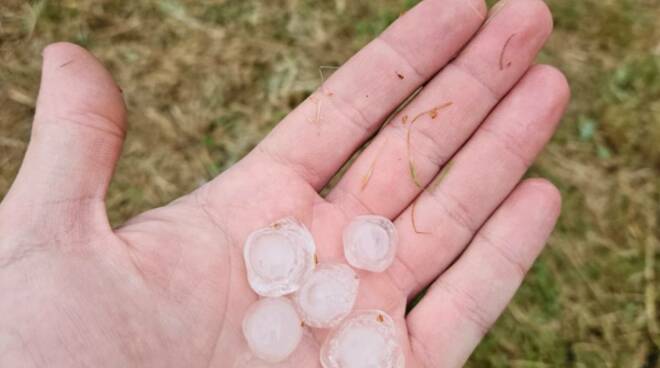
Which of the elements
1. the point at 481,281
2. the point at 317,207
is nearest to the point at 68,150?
the point at 317,207

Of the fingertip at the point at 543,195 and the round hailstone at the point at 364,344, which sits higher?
the fingertip at the point at 543,195

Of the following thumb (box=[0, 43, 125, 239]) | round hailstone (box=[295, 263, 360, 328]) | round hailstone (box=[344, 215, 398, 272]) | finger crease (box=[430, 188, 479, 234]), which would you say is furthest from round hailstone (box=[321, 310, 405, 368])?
thumb (box=[0, 43, 125, 239])

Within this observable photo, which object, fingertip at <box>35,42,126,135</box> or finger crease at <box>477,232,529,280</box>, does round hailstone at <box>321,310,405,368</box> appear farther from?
fingertip at <box>35,42,126,135</box>

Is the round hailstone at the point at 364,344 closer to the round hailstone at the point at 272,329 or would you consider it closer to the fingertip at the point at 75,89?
the round hailstone at the point at 272,329

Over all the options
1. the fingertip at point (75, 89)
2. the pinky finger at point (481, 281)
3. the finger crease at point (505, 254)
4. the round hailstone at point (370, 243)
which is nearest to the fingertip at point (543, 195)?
the pinky finger at point (481, 281)

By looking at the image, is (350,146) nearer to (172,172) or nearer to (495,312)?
(495,312)

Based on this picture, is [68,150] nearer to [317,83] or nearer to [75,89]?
[75,89]

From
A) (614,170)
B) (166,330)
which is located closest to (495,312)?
(166,330)
